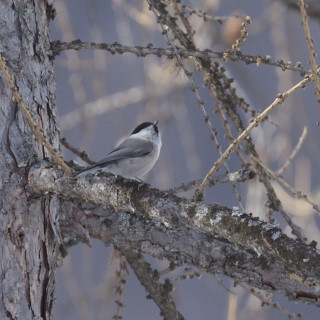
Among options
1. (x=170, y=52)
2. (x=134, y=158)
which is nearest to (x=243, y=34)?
(x=170, y=52)

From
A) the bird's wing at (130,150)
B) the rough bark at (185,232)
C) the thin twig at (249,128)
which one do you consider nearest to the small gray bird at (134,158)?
the bird's wing at (130,150)

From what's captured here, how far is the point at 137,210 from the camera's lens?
174 centimetres

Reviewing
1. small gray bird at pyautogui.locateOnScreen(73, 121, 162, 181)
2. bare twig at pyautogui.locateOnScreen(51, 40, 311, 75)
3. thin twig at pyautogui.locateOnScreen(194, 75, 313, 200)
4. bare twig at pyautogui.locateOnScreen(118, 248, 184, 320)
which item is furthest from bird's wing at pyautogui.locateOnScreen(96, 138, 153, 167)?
thin twig at pyautogui.locateOnScreen(194, 75, 313, 200)

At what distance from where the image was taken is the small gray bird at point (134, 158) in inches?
110

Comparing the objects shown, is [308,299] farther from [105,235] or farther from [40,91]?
[40,91]

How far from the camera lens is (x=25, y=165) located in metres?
1.94

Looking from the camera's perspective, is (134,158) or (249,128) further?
(134,158)

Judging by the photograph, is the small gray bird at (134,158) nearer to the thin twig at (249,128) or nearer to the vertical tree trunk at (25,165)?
the vertical tree trunk at (25,165)

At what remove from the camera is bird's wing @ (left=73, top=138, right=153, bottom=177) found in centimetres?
276

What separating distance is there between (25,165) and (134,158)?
1.01m

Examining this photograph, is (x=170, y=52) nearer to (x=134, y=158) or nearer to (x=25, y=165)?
(x=25, y=165)

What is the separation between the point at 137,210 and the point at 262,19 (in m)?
1.72

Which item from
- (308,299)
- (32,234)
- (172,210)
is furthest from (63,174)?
(308,299)

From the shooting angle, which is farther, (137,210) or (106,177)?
(106,177)
